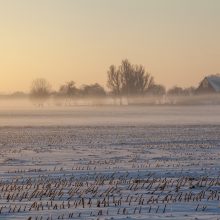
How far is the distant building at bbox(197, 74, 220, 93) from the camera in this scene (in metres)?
117

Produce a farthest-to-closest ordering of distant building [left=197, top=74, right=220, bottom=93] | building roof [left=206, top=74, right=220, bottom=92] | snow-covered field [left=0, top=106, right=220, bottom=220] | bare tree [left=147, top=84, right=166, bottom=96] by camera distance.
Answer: bare tree [left=147, top=84, right=166, bottom=96], distant building [left=197, top=74, right=220, bottom=93], building roof [left=206, top=74, right=220, bottom=92], snow-covered field [left=0, top=106, right=220, bottom=220]

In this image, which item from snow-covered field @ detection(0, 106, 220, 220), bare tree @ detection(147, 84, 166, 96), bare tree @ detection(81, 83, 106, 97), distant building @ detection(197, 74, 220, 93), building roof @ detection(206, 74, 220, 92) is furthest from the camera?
bare tree @ detection(81, 83, 106, 97)

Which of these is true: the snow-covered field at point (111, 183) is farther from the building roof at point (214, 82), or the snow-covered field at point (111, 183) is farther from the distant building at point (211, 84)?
the distant building at point (211, 84)

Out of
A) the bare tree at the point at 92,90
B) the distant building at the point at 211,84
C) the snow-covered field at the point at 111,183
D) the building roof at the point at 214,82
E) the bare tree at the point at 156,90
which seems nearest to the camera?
the snow-covered field at the point at 111,183

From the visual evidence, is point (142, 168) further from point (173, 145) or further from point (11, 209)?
point (173, 145)

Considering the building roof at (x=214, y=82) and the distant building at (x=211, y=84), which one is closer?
the building roof at (x=214, y=82)

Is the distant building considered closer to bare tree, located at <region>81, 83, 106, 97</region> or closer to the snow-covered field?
bare tree, located at <region>81, 83, 106, 97</region>

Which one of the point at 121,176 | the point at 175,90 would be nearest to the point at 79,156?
the point at 121,176

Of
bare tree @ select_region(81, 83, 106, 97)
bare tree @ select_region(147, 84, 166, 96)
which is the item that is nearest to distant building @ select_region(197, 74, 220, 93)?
bare tree @ select_region(147, 84, 166, 96)

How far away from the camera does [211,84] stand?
117 m

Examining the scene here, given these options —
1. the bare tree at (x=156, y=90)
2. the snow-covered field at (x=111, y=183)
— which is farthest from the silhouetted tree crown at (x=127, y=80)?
the snow-covered field at (x=111, y=183)

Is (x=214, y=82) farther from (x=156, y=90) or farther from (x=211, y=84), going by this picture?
(x=156, y=90)

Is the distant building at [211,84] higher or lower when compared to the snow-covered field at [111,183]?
higher

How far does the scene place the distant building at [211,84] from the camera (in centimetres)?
11712
